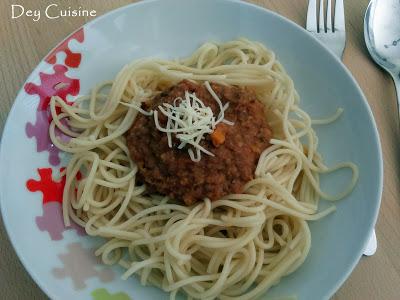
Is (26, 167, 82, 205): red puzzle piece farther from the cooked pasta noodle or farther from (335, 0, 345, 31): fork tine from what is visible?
(335, 0, 345, 31): fork tine

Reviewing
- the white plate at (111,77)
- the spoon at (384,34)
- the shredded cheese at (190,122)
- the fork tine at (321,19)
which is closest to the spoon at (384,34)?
the spoon at (384,34)

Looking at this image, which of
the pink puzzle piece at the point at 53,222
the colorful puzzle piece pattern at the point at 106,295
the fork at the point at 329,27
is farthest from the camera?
the fork at the point at 329,27

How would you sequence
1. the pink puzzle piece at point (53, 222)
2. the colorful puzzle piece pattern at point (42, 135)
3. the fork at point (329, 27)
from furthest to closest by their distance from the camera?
the fork at point (329, 27) → the colorful puzzle piece pattern at point (42, 135) → the pink puzzle piece at point (53, 222)

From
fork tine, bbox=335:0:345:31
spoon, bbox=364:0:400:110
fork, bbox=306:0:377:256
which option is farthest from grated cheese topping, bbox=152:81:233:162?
spoon, bbox=364:0:400:110

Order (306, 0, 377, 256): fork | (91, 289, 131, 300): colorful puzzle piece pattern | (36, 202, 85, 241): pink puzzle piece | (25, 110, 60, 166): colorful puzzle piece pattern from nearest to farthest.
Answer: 1. (91, 289, 131, 300): colorful puzzle piece pattern
2. (36, 202, 85, 241): pink puzzle piece
3. (25, 110, 60, 166): colorful puzzle piece pattern
4. (306, 0, 377, 256): fork

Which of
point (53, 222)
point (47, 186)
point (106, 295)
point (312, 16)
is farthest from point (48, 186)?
point (312, 16)

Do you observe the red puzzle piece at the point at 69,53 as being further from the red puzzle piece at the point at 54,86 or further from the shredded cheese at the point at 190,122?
the shredded cheese at the point at 190,122

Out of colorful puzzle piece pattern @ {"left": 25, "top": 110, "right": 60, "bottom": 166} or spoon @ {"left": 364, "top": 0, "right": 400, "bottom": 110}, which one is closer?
colorful puzzle piece pattern @ {"left": 25, "top": 110, "right": 60, "bottom": 166}

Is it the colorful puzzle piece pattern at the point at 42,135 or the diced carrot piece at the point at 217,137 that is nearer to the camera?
the diced carrot piece at the point at 217,137
